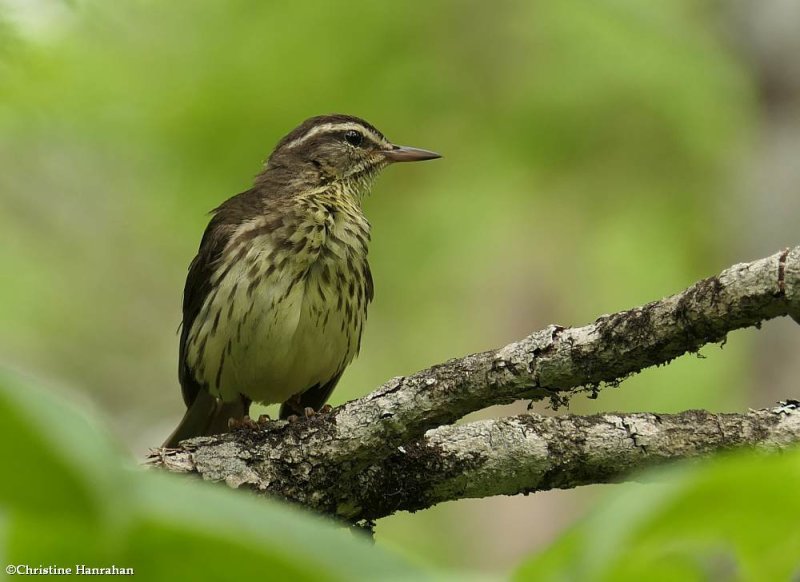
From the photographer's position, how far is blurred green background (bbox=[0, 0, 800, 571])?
23.6 ft

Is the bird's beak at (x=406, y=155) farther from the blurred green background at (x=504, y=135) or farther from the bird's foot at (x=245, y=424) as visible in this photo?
the bird's foot at (x=245, y=424)

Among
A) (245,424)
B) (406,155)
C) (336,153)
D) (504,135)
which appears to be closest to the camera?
(245,424)

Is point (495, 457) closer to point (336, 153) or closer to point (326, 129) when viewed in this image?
point (336, 153)

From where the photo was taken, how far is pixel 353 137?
642 cm

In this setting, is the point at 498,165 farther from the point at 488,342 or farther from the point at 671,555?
the point at 671,555

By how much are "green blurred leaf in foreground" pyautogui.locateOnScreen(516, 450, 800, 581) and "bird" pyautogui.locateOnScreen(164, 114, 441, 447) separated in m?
4.54

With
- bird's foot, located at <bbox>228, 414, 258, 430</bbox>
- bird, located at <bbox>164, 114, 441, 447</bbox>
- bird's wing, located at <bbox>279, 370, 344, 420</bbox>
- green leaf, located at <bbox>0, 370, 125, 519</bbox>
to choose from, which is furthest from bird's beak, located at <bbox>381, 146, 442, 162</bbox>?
green leaf, located at <bbox>0, 370, 125, 519</bbox>

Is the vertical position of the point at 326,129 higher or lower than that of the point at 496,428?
higher

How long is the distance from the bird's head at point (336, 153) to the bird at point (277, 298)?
0.01 metres

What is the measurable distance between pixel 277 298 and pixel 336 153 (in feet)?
4.35

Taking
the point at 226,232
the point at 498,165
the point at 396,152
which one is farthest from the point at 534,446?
the point at 498,165

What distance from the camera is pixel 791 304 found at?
2848mm

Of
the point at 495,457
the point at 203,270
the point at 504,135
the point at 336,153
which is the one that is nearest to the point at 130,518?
the point at 495,457

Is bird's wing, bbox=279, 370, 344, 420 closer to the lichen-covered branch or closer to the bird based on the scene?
the bird
